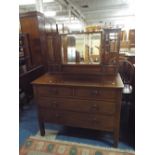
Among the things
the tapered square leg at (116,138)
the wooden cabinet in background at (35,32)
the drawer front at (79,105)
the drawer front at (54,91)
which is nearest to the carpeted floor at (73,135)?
the tapered square leg at (116,138)

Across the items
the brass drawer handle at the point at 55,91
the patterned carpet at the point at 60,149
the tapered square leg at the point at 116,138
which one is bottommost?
the patterned carpet at the point at 60,149

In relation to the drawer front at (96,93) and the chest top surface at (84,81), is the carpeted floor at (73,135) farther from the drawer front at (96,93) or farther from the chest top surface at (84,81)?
the chest top surface at (84,81)

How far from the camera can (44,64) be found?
2877 millimetres

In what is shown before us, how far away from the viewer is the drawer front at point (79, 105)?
5.04ft

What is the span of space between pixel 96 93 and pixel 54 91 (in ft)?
1.66

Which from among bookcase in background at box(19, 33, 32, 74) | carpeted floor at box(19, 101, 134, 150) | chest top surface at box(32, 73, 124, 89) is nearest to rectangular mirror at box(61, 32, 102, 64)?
chest top surface at box(32, 73, 124, 89)

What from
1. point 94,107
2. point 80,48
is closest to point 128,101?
point 94,107

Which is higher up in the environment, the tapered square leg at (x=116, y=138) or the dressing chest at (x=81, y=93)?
the dressing chest at (x=81, y=93)

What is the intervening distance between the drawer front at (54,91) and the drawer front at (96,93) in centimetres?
11

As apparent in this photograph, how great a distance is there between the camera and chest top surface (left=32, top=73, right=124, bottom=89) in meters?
1.50
